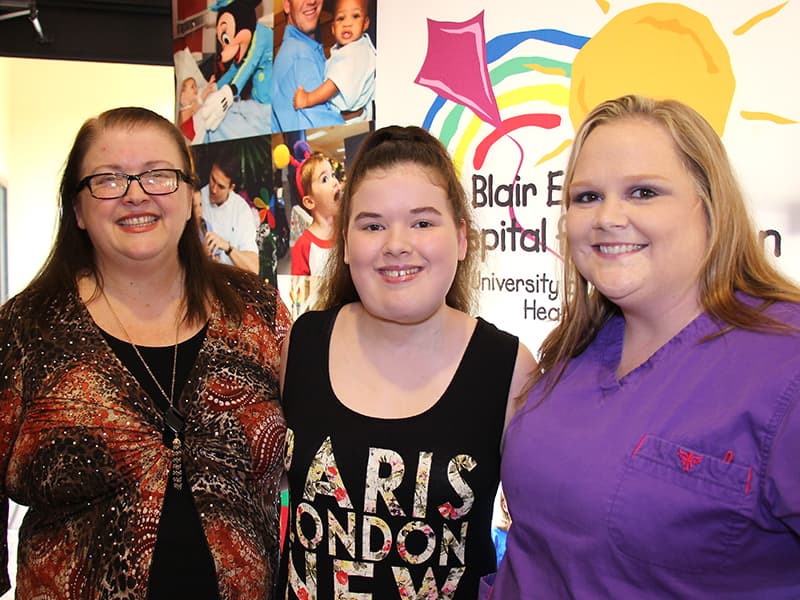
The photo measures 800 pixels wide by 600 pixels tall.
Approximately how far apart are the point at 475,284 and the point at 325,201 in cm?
152

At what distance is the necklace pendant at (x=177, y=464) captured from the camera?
1582mm

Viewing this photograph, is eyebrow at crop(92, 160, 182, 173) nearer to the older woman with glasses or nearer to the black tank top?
the older woman with glasses

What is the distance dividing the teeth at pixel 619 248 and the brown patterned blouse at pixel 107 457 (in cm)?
88

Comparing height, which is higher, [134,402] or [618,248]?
[618,248]

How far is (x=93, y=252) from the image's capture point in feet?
5.88

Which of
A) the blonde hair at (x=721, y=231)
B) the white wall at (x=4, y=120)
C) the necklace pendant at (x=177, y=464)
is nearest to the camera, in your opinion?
the blonde hair at (x=721, y=231)

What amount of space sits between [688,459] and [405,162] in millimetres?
850

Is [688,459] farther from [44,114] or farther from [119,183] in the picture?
[44,114]

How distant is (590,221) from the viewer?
49.9 inches

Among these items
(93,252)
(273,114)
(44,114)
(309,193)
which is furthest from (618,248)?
(44,114)

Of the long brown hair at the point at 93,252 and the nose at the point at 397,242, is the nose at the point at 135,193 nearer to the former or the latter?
the long brown hair at the point at 93,252

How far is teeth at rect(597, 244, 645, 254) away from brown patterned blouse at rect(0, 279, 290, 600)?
2.90 ft

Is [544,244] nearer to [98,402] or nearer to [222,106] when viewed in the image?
[98,402]

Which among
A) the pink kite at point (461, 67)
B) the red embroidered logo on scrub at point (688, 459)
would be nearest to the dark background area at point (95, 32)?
the pink kite at point (461, 67)
